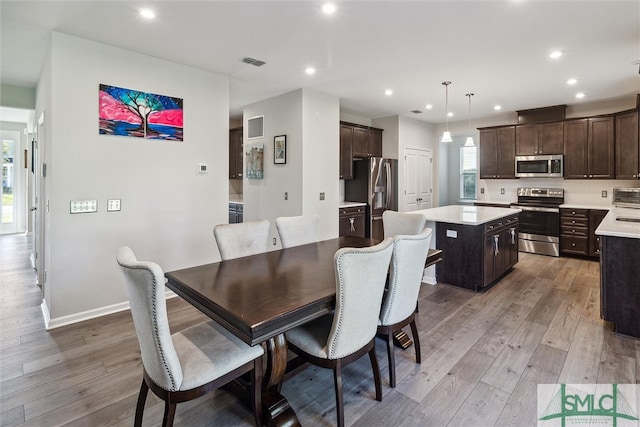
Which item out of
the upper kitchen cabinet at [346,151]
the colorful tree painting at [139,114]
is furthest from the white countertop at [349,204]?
the colorful tree painting at [139,114]

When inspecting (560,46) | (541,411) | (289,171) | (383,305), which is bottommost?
(541,411)

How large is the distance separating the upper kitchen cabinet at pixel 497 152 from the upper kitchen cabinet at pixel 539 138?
134 mm

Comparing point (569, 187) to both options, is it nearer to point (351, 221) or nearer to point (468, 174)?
point (468, 174)

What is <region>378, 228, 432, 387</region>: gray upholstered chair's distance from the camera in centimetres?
194

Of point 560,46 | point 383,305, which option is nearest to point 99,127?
point 383,305

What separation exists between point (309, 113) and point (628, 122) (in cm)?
487

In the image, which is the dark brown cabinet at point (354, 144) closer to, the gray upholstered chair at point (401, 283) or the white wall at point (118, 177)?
the white wall at point (118, 177)

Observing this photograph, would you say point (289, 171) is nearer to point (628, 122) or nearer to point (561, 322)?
point (561, 322)

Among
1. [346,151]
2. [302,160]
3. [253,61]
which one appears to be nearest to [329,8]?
[253,61]

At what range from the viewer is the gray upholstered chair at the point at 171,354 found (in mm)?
1337

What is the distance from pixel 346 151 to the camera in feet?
19.5

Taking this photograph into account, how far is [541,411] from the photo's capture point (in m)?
1.88

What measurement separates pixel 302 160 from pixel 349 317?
338 centimetres

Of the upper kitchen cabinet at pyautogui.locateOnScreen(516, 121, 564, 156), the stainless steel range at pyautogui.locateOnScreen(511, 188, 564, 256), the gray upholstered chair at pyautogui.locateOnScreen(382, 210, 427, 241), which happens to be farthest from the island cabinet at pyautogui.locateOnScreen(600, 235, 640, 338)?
the upper kitchen cabinet at pyautogui.locateOnScreen(516, 121, 564, 156)
